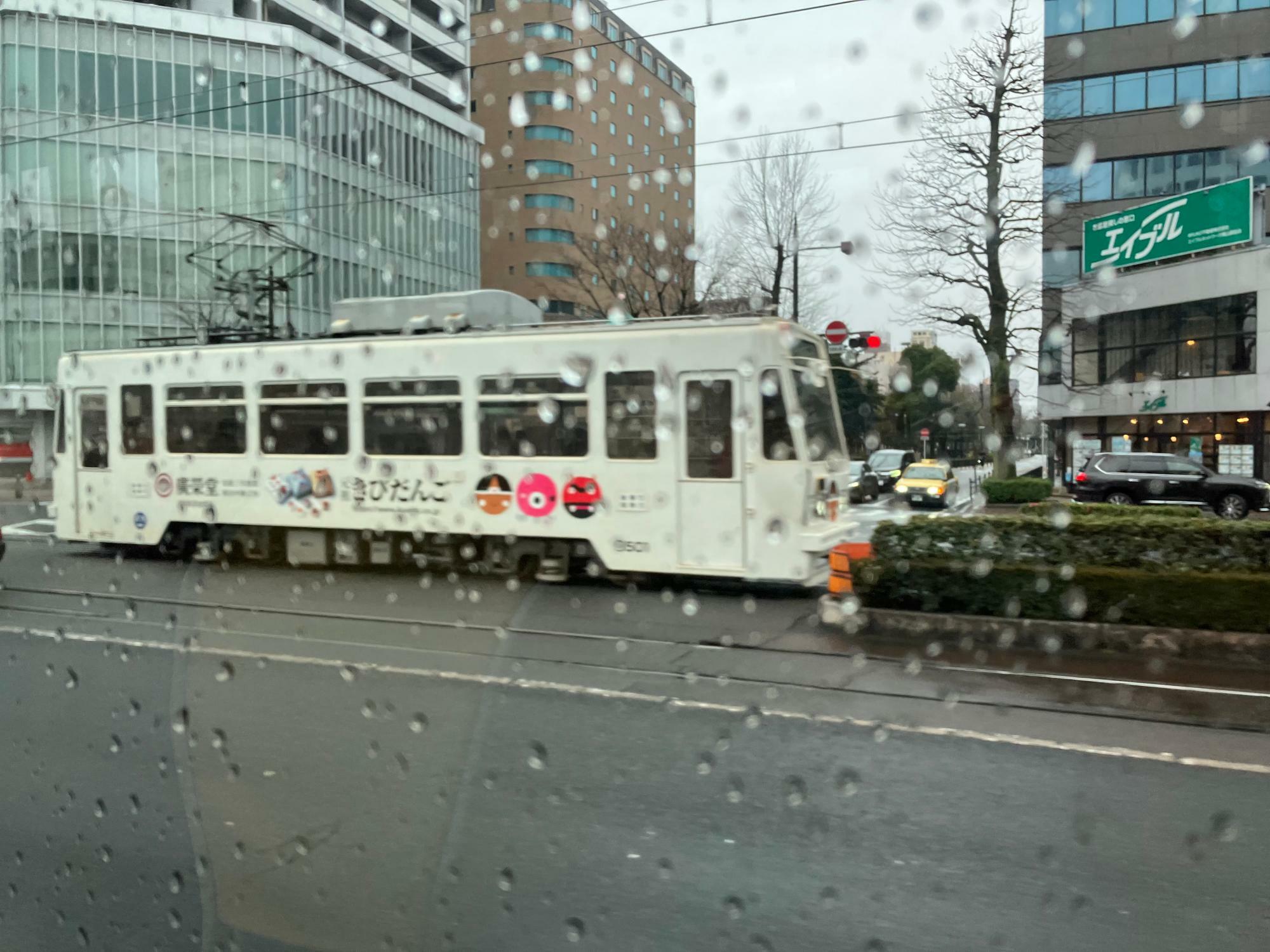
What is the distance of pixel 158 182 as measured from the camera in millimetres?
29281

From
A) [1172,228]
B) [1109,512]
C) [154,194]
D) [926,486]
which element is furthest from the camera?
[1172,228]

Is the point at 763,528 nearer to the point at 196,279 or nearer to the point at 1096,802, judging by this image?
the point at 1096,802

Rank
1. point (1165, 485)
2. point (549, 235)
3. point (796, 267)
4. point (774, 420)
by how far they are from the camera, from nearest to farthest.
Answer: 1. point (774, 420)
2. point (796, 267)
3. point (1165, 485)
4. point (549, 235)

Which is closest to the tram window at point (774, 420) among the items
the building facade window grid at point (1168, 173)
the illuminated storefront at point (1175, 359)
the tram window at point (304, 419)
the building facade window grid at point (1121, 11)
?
the tram window at point (304, 419)

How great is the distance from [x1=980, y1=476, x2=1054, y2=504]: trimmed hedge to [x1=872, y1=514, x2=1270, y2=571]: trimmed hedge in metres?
12.6

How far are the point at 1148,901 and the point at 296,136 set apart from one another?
27217mm

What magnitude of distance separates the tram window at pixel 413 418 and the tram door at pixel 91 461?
4312 mm

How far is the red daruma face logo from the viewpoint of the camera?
11.0 metres

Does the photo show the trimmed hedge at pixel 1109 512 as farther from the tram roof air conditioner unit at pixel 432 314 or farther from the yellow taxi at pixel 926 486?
the yellow taxi at pixel 926 486

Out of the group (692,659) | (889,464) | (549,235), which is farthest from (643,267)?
(692,659)

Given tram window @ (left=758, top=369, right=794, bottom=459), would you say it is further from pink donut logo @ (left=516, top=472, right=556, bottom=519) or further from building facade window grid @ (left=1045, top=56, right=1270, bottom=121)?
building facade window grid @ (left=1045, top=56, right=1270, bottom=121)

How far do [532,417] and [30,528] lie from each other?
40.8ft

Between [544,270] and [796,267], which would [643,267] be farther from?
[544,270]

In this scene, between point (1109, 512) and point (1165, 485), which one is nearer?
point (1109, 512)
